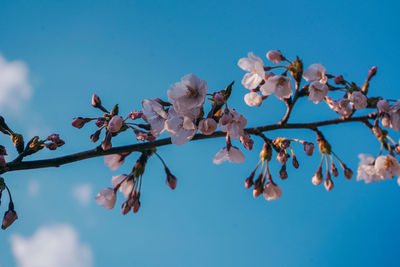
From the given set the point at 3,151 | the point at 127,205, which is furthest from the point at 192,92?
the point at 3,151

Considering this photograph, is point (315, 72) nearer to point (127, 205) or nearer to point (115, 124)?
point (115, 124)

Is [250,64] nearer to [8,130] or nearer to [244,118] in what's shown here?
[244,118]

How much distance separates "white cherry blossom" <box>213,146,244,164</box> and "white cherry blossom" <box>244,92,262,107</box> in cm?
32

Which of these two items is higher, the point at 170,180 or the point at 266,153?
the point at 266,153

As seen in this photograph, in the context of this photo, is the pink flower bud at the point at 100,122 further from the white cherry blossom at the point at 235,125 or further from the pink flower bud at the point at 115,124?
the white cherry blossom at the point at 235,125

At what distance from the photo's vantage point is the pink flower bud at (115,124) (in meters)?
1.85

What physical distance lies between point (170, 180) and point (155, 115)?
1.39 feet

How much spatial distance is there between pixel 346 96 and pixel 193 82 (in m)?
1.01

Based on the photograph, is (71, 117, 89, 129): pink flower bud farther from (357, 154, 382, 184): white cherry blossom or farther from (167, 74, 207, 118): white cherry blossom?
(357, 154, 382, 184): white cherry blossom

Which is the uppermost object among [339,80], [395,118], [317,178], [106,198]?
[339,80]

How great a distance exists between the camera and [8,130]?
1.97m

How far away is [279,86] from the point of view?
2.04m

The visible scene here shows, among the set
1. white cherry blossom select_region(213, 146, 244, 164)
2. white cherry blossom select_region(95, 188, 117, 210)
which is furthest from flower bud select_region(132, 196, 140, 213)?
white cherry blossom select_region(213, 146, 244, 164)

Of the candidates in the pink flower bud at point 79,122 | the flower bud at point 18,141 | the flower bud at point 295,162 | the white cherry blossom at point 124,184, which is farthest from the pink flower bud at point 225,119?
the flower bud at point 18,141
